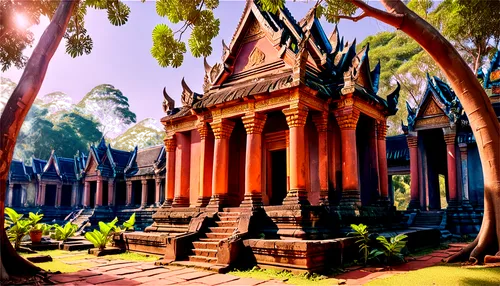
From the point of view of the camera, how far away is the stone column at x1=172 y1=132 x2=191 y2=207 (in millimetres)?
13859

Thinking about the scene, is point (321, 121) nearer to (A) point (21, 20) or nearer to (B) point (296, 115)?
(B) point (296, 115)

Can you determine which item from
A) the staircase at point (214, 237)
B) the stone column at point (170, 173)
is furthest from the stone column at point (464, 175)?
the stone column at point (170, 173)

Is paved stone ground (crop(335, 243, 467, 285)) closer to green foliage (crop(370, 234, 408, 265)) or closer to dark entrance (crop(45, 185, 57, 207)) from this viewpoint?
green foliage (crop(370, 234, 408, 265))

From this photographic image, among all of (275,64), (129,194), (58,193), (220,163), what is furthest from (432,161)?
(58,193)

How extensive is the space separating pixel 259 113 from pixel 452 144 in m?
10.2

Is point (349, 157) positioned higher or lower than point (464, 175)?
higher

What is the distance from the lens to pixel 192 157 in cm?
1394

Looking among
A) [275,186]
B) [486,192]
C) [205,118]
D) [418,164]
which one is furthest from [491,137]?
[418,164]

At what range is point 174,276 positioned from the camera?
809 centimetres

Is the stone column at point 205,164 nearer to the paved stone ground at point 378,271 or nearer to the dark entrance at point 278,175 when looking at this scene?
the dark entrance at point 278,175

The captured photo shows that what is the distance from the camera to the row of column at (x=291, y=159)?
33.2ft

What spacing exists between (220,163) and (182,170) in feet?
9.10

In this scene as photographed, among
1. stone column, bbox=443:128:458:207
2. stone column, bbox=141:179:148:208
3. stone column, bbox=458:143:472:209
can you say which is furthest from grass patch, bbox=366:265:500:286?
stone column, bbox=141:179:148:208

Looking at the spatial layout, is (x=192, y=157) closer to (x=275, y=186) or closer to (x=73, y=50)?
(x=275, y=186)
